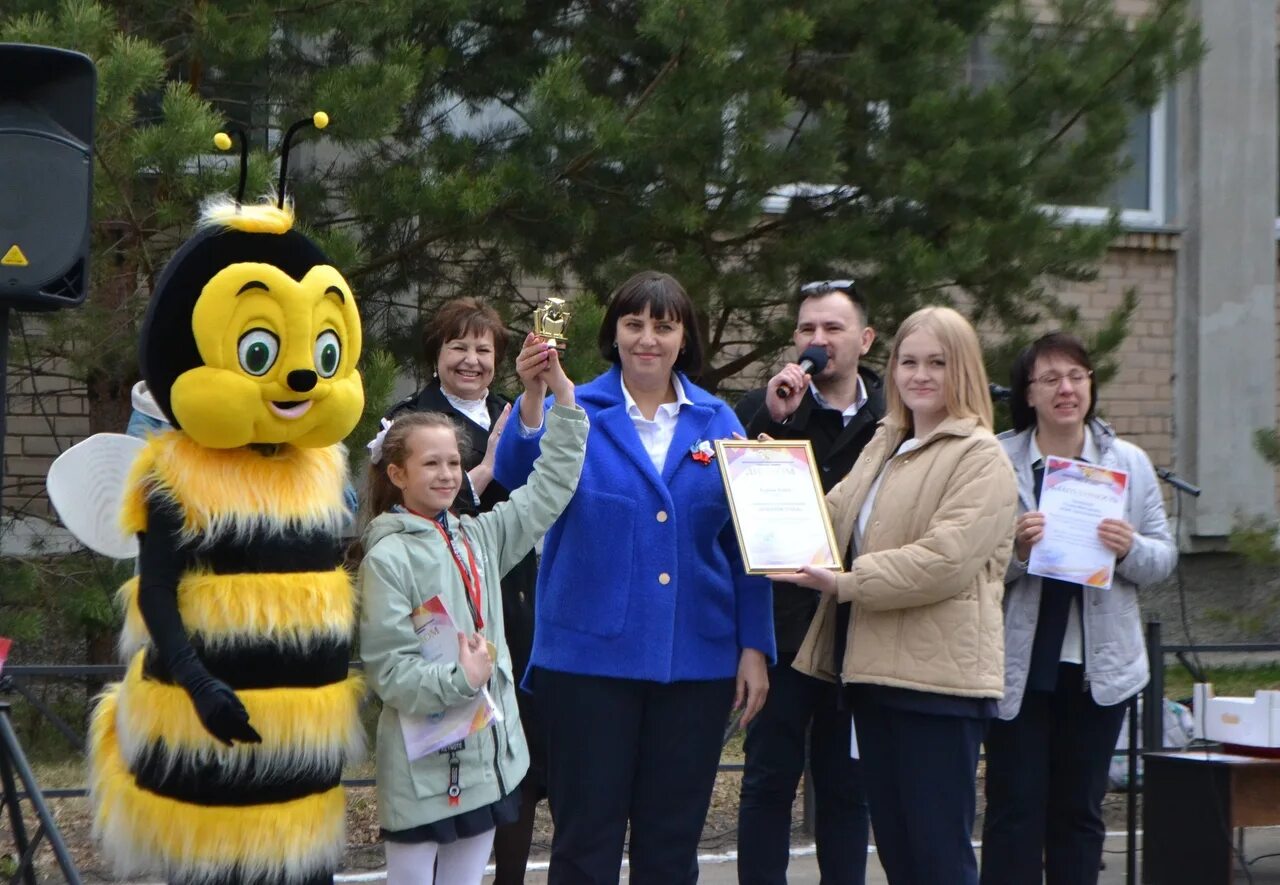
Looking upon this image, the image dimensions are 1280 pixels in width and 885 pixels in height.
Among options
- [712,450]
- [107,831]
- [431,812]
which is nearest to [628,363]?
[712,450]

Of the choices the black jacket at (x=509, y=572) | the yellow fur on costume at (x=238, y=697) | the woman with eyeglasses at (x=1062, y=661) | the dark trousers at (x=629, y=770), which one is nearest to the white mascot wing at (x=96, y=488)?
the yellow fur on costume at (x=238, y=697)

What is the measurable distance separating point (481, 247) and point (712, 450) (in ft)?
9.40

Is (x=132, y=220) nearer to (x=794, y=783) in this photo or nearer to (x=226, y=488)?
(x=226, y=488)

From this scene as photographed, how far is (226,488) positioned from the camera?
12.5 ft

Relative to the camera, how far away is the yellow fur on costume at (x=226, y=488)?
3779 mm

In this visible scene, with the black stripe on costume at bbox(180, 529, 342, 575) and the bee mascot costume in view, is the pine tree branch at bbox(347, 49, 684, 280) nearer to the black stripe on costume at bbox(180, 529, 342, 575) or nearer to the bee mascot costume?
the bee mascot costume

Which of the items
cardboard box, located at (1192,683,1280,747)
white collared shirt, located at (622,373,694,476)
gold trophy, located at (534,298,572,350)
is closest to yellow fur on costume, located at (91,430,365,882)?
gold trophy, located at (534,298,572,350)

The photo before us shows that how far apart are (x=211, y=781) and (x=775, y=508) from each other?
63.0 inches

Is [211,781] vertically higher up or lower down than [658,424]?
lower down

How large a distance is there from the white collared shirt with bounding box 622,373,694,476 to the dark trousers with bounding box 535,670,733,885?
63 cm

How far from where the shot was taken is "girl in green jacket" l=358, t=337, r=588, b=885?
392cm

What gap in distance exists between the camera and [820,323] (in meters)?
4.80

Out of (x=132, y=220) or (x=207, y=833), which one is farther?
(x=132, y=220)

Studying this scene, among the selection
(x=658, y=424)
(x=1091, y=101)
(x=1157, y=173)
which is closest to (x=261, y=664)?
(x=658, y=424)
